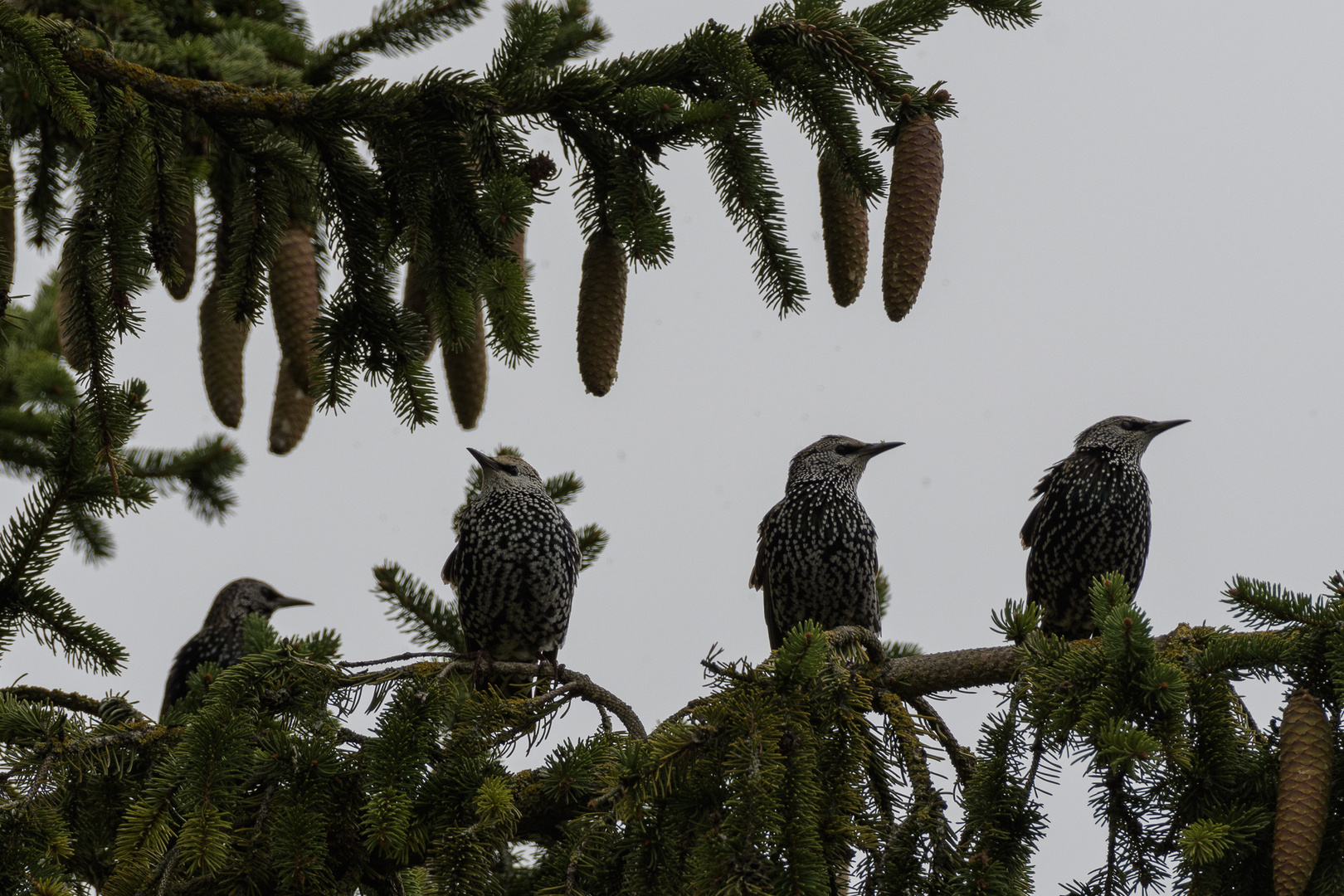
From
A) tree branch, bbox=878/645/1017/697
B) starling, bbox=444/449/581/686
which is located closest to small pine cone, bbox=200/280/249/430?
starling, bbox=444/449/581/686

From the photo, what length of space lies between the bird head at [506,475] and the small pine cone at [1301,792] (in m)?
3.50

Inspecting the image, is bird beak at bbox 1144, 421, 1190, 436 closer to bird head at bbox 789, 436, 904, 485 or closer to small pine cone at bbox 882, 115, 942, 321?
bird head at bbox 789, 436, 904, 485

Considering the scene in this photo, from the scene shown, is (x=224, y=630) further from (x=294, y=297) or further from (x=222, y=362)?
(x=294, y=297)

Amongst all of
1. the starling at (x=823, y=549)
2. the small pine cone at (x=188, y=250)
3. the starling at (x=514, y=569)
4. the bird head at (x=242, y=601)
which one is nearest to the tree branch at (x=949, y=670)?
the starling at (x=823, y=549)

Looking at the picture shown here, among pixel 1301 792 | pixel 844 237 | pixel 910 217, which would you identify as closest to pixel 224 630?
pixel 844 237

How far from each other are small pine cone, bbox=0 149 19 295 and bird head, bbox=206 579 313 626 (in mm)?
3269

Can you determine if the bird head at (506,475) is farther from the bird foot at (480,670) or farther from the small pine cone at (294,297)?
the small pine cone at (294,297)

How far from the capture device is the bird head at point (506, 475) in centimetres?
524

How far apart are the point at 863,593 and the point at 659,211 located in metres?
2.69

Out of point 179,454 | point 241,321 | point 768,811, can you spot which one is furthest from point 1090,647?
point 179,454

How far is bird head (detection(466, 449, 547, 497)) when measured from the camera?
524 cm

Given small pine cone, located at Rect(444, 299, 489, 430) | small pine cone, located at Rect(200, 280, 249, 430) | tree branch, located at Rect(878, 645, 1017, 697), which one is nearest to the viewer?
small pine cone, located at Rect(444, 299, 489, 430)

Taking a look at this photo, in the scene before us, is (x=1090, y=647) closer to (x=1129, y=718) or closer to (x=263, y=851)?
(x=1129, y=718)

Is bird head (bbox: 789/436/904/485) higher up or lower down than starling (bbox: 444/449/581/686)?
higher up
